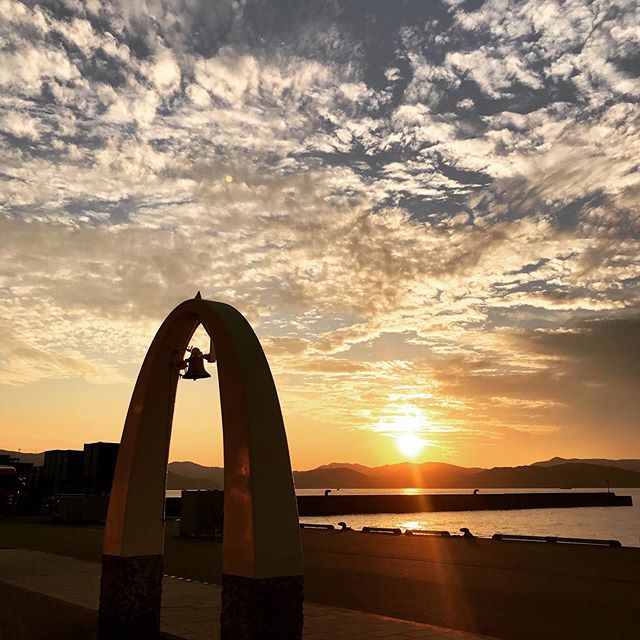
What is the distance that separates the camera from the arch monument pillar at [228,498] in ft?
24.0

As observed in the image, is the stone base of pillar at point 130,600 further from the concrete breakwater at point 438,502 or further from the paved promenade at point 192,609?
the concrete breakwater at point 438,502

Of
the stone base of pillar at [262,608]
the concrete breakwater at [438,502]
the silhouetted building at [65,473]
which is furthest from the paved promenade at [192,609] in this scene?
the concrete breakwater at [438,502]

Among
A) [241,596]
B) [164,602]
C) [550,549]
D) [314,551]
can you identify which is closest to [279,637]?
[241,596]

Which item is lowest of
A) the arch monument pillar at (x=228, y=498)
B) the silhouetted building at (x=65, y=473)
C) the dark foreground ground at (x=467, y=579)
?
the dark foreground ground at (x=467, y=579)

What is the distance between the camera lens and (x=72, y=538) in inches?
1053

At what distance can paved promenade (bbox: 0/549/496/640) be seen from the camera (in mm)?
9688

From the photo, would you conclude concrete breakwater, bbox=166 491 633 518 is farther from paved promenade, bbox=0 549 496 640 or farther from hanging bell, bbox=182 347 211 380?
hanging bell, bbox=182 347 211 380

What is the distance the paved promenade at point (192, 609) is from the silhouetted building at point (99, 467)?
24.3 meters

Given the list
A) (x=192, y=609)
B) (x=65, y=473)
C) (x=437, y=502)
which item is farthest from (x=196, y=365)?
(x=437, y=502)

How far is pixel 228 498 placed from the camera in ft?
25.5

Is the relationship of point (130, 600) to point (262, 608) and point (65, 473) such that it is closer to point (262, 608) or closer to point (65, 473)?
point (262, 608)

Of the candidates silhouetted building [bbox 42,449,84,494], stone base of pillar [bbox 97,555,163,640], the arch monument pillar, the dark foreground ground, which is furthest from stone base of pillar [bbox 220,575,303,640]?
silhouetted building [bbox 42,449,84,494]

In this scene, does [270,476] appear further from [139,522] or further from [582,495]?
[582,495]

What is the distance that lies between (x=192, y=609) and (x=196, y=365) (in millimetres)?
4872
